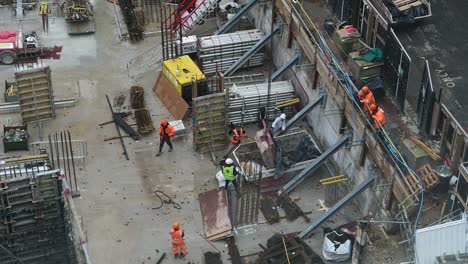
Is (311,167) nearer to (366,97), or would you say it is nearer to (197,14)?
(366,97)

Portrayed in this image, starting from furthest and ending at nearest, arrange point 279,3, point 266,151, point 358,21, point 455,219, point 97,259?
point 279,3 < point 358,21 < point 266,151 < point 97,259 < point 455,219

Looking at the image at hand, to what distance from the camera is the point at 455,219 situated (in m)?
27.5

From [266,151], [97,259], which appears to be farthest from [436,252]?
[97,259]

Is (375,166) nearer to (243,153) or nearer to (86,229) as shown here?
(243,153)

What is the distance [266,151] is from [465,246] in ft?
34.8

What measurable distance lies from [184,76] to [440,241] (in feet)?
53.3

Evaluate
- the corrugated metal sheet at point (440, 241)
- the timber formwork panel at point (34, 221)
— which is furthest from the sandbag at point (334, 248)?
the timber formwork panel at point (34, 221)

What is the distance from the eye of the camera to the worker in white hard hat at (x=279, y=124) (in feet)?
114

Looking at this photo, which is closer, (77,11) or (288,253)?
(288,253)

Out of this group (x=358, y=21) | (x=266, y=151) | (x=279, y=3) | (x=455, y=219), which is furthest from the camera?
(x=279, y=3)

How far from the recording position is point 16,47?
4081cm

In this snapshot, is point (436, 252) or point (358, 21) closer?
point (436, 252)

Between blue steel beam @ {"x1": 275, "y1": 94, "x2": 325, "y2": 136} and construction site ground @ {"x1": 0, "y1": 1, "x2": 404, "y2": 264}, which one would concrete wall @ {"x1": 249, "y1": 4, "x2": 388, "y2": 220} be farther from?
construction site ground @ {"x1": 0, "y1": 1, "x2": 404, "y2": 264}

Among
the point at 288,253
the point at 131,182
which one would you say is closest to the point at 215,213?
the point at 288,253
